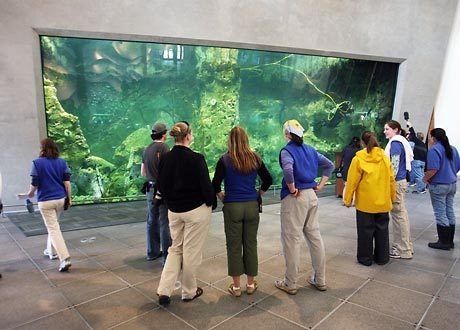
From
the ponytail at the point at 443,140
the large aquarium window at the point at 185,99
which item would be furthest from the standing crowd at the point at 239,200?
the large aquarium window at the point at 185,99

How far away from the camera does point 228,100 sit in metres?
10.9

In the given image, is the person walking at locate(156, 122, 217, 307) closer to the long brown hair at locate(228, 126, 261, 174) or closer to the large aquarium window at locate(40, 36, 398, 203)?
the long brown hair at locate(228, 126, 261, 174)

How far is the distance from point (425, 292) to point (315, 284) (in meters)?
1.17

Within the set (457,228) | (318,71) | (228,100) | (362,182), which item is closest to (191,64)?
(228,100)

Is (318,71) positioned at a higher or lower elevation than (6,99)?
higher

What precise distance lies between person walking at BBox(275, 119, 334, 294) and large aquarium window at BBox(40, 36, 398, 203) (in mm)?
6609

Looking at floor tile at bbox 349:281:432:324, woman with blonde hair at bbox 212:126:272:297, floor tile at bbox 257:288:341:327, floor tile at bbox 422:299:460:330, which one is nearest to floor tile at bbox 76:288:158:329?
woman with blonde hair at bbox 212:126:272:297

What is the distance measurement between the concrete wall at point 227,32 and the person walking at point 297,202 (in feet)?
18.3

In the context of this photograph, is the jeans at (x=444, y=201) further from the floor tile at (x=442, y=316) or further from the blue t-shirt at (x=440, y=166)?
the floor tile at (x=442, y=316)

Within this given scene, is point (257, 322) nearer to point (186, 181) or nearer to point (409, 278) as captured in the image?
point (186, 181)

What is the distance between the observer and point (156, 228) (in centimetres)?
444

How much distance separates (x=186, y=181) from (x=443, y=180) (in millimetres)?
3875

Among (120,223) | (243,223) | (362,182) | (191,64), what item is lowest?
(120,223)

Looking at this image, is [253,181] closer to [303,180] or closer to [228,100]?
[303,180]
